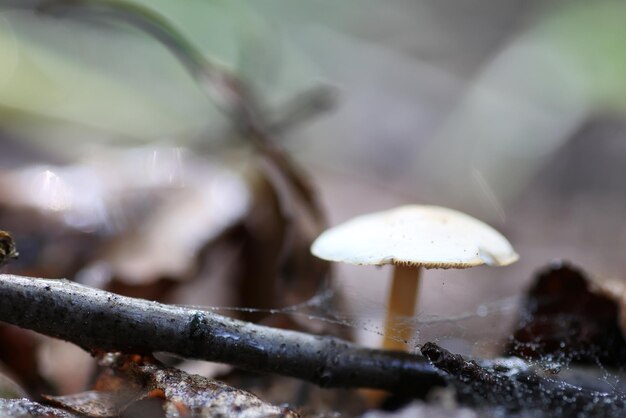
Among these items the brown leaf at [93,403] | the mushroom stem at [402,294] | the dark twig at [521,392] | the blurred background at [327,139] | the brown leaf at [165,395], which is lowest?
the brown leaf at [93,403]

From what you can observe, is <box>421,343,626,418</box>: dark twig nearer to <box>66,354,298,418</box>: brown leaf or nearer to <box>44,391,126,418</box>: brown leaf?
<box>66,354,298,418</box>: brown leaf

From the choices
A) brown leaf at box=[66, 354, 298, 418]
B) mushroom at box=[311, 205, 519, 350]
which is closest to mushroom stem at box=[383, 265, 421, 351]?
mushroom at box=[311, 205, 519, 350]

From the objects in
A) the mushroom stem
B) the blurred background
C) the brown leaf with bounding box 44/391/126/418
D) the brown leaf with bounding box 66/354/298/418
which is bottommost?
→ the brown leaf with bounding box 44/391/126/418

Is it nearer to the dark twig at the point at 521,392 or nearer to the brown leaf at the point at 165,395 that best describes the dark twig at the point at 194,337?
the brown leaf at the point at 165,395

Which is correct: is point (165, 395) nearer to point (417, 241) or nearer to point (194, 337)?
point (194, 337)

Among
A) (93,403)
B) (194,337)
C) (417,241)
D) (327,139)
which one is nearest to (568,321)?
(417,241)

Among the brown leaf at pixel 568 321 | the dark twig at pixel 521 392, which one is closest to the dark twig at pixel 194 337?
the dark twig at pixel 521 392
